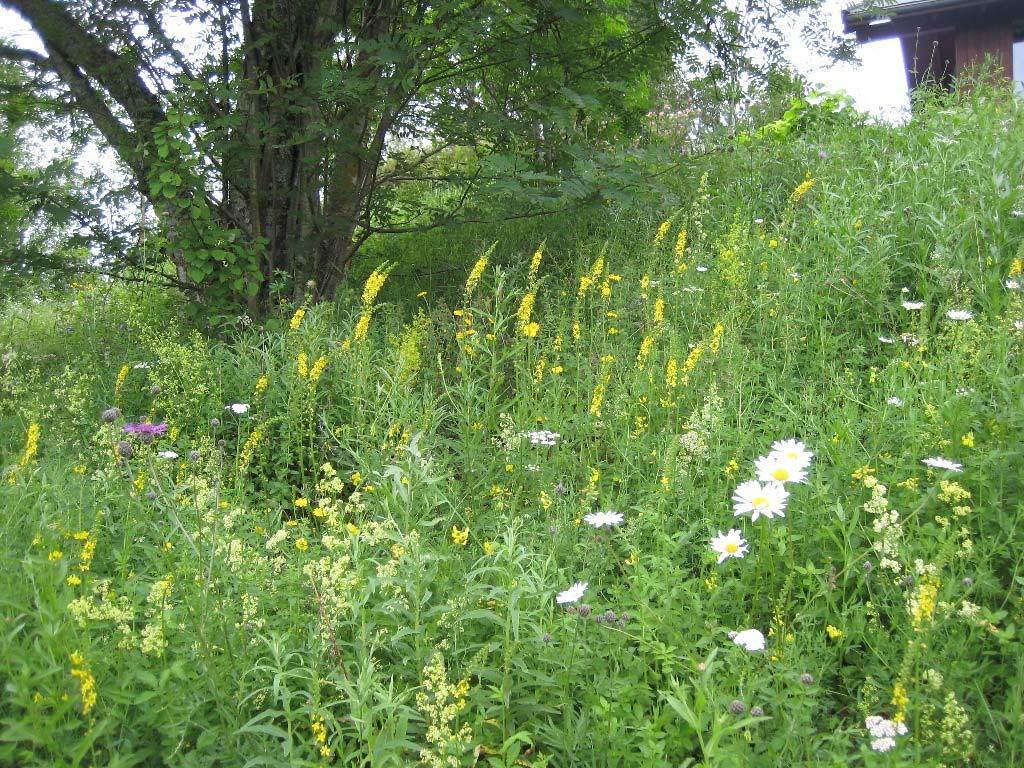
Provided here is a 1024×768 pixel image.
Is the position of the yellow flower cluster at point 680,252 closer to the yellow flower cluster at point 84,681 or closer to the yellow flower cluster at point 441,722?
the yellow flower cluster at point 441,722

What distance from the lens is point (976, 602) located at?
247cm

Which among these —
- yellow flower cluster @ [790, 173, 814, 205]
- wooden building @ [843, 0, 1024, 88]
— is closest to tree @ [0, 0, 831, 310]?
yellow flower cluster @ [790, 173, 814, 205]

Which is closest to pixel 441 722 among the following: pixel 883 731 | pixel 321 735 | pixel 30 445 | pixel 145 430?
pixel 321 735

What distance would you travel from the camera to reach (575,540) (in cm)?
279

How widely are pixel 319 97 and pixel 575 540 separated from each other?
372cm

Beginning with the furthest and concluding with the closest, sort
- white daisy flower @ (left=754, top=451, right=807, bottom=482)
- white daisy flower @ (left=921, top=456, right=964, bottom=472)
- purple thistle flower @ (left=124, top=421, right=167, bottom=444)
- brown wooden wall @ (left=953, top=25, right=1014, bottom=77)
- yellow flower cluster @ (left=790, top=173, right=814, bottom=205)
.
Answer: brown wooden wall @ (left=953, top=25, right=1014, bottom=77) → yellow flower cluster @ (left=790, top=173, right=814, bottom=205) → purple thistle flower @ (left=124, top=421, right=167, bottom=444) → white daisy flower @ (left=921, top=456, right=964, bottom=472) → white daisy flower @ (left=754, top=451, right=807, bottom=482)

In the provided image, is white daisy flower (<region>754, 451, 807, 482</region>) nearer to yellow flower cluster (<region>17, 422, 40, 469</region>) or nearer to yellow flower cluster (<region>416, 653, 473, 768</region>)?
yellow flower cluster (<region>416, 653, 473, 768</region>)

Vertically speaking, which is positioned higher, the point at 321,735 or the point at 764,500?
the point at 764,500

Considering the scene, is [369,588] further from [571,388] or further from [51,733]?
[571,388]

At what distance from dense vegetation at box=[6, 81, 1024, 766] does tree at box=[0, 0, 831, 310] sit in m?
0.85

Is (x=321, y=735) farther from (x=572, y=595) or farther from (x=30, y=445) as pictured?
(x=30, y=445)

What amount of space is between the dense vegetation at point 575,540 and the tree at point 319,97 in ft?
2.79

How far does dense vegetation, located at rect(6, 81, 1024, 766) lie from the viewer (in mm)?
1942

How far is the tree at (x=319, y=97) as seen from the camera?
4.89m
